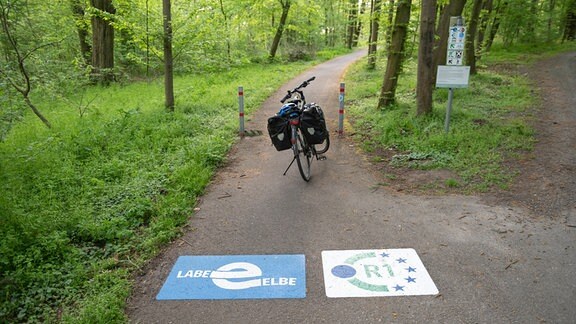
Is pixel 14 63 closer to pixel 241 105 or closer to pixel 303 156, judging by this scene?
pixel 241 105

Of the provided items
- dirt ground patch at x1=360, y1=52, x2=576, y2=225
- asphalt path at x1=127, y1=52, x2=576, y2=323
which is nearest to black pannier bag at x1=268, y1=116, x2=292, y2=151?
asphalt path at x1=127, y1=52, x2=576, y2=323

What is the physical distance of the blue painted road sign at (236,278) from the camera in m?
3.50

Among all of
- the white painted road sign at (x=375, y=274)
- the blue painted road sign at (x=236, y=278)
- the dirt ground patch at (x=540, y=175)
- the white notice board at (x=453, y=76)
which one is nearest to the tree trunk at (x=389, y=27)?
the white notice board at (x=453, y=76)

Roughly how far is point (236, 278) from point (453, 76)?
595 cm

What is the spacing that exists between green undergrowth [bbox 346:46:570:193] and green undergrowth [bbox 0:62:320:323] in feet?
11.9

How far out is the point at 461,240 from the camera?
427 cm

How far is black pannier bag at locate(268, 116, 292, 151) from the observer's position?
5.89 m

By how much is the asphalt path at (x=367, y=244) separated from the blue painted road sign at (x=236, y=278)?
97 millimetres

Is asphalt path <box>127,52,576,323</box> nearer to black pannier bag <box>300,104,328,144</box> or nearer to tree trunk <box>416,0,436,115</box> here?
black pannier bag <box>300,104,328,144</box>

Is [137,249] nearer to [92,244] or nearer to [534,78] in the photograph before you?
[92,244]

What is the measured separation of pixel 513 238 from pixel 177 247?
3.97m

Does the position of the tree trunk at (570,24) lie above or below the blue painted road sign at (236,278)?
above

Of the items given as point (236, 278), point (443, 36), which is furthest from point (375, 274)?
point (443, 36)

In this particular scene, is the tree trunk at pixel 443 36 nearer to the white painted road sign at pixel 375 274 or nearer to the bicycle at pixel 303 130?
the bicycle at pixel 303 130
